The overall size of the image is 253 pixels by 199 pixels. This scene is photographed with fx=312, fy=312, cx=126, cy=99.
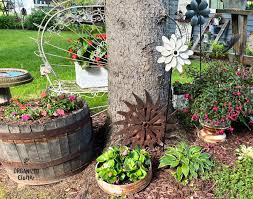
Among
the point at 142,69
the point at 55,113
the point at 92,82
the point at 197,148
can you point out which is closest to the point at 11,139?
the point at 55,113

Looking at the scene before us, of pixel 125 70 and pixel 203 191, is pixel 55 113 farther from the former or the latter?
pixel 203 191

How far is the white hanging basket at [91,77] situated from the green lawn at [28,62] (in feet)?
0.64

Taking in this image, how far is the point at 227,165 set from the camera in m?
2.80

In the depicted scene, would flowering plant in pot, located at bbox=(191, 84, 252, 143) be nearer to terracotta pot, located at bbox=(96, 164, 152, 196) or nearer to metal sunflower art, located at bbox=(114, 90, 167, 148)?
metal sunflower art, located at bbox=(114, 90, 167, 148)

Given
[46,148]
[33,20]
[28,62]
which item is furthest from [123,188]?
[33,20]

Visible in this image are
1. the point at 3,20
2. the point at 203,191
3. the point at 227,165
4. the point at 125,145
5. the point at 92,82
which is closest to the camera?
the point at 203,191

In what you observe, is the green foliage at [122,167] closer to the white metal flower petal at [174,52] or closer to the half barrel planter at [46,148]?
the half barrel planter at [46,148]

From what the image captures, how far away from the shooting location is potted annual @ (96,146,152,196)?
256cm

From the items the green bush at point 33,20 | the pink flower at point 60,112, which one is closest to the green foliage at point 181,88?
the pink flower at point 60,112

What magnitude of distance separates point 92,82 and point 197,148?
2259 mm

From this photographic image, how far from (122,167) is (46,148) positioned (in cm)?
68

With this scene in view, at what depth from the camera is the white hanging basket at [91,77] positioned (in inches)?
180

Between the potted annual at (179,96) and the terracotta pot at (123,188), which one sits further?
the potted annual at (179,96)

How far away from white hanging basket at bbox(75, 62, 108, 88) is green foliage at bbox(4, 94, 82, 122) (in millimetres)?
1474
